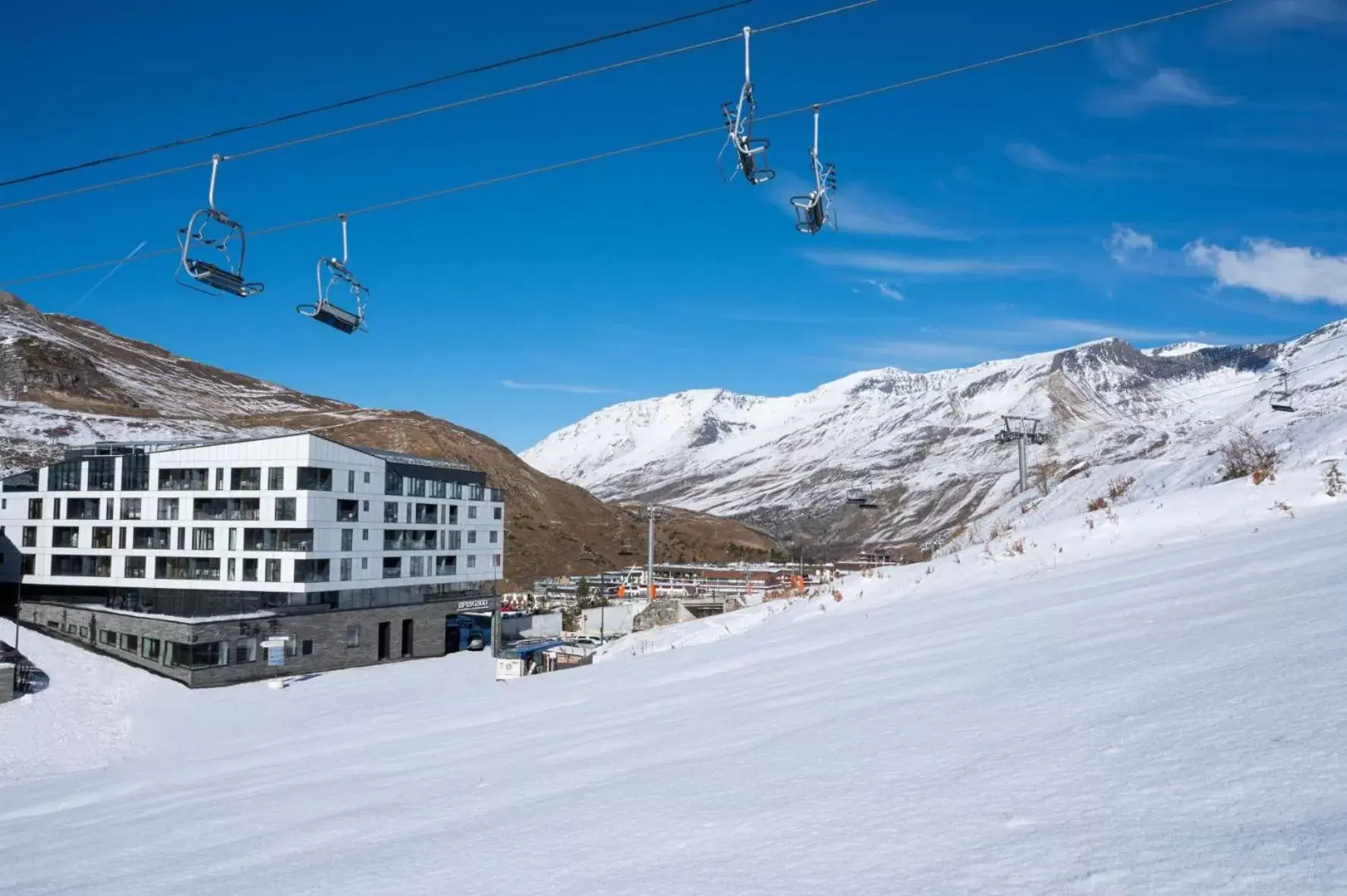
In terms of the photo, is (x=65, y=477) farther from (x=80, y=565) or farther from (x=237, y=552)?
(x=237, y=552)

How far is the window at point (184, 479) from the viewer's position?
5822cm

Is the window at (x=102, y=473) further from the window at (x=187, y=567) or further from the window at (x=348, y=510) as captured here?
the window at (x=348, y=510)

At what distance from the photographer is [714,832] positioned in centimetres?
505

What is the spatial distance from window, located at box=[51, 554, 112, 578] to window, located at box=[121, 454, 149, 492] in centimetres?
478

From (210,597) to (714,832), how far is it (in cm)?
5908

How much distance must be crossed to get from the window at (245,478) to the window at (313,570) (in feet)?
17.1

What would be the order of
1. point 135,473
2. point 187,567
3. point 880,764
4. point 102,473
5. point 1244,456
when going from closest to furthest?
point 880,764
point 1244,456
point 187,567
point 135,473
point 102,473

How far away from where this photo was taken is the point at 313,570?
5550cm

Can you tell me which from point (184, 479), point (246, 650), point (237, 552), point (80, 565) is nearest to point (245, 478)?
point (237, 552)

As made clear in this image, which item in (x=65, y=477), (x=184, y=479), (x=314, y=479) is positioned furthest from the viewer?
(x=65, y=477)

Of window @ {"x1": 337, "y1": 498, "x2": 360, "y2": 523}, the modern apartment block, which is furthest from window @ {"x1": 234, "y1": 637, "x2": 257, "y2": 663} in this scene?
window @ {"x1": 337, "y1": 498, "x2": 360, "y2": 523}

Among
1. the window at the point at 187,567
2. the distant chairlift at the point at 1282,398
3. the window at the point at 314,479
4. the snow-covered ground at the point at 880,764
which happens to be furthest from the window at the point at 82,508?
the distant chairlift at the point at 1282,398

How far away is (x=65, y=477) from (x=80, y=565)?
616 centimetres

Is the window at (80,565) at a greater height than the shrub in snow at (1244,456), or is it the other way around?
the shrub in snow at (1244,456)
